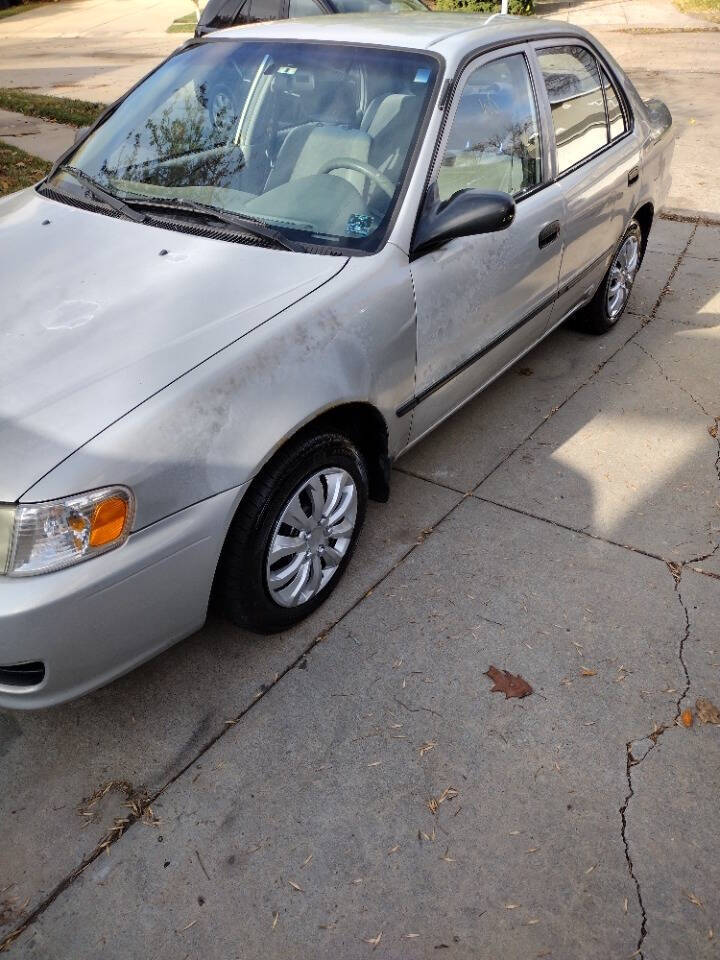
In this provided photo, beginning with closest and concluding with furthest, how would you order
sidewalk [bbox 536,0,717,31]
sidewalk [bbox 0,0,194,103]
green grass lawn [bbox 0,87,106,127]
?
1. green grass lawn [bbox 0,87,106,127]
2. sidewalk [bbox 0,0,194,103]
3. sidewalk [bbox 536,0,717,31]

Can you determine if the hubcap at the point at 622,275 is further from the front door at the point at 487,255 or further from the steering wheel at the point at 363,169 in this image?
the steering wheel at the point at 363,169

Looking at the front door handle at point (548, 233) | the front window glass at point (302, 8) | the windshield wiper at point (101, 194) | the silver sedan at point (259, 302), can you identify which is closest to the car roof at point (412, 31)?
the silver sedan at point (259, 302)

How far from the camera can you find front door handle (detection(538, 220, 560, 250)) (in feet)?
11.3

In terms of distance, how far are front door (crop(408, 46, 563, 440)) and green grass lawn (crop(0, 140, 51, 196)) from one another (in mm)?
5260

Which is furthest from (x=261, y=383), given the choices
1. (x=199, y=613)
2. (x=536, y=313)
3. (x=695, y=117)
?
(x=695, y=117)

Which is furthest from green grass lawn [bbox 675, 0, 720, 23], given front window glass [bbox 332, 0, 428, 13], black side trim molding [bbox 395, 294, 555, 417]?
black side trim molding [bbox 395, 294, 555, 417]

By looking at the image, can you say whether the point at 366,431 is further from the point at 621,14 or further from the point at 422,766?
the point at 621,14

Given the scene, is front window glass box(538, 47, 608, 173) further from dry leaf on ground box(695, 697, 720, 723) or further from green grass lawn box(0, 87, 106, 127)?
green grass lawn box(0, 87, 106, 127)

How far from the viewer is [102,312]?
94.1 inches

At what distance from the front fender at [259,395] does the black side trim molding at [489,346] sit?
11 cm

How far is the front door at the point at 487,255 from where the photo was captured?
291 cm

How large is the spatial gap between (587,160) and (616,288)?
105cm

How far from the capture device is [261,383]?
7.44 ft

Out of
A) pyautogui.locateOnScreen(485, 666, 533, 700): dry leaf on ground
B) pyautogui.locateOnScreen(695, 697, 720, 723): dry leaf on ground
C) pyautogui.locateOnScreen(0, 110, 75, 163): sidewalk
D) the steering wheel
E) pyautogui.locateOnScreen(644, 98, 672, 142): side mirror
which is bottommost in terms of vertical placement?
pyautogui.locateOnScreen(695, 697, 720, 723): dry leaf on ground
